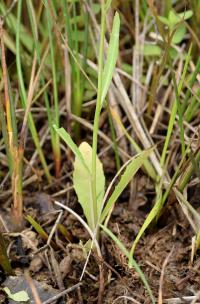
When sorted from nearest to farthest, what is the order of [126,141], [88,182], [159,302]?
[159,302] < [88,182] < [126,141]

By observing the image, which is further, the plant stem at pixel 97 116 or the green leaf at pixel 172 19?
the green leaf at pixel 172 19

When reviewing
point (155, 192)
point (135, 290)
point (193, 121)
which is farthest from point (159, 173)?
point (135, 290)

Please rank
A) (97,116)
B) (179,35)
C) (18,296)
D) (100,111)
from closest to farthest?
(97,116), (18,296), (100,111), (179,35)

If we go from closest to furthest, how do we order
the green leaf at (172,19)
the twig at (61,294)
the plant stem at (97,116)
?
the plant stem at (97,116) → the twig at (61,294) → the green leaf at (172,19)

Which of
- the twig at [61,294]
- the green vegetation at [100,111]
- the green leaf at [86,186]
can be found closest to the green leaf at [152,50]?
the green vegetation at [100,111]

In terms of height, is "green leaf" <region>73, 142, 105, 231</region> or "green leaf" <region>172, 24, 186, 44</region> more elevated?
"green leaf" <region>172, 24, 186, 44</region>

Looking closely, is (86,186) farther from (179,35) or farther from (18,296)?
(179,35)

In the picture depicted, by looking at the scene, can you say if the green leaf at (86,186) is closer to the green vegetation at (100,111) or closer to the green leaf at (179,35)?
the green vegetation at (100,111)

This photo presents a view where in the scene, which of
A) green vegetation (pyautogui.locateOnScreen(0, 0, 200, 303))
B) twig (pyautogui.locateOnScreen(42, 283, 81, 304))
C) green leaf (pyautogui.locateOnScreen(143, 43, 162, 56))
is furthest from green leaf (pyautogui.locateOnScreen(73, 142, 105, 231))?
green leaf (pyautogui.locateOnScreen(143, 43, 162, 56))

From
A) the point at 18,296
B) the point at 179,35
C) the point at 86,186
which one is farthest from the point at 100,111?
the point at 18,296

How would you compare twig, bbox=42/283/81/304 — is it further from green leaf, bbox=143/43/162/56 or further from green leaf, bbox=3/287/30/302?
green leaf, bbox=143/43/162/56

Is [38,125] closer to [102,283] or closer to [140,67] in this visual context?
[140,67]
